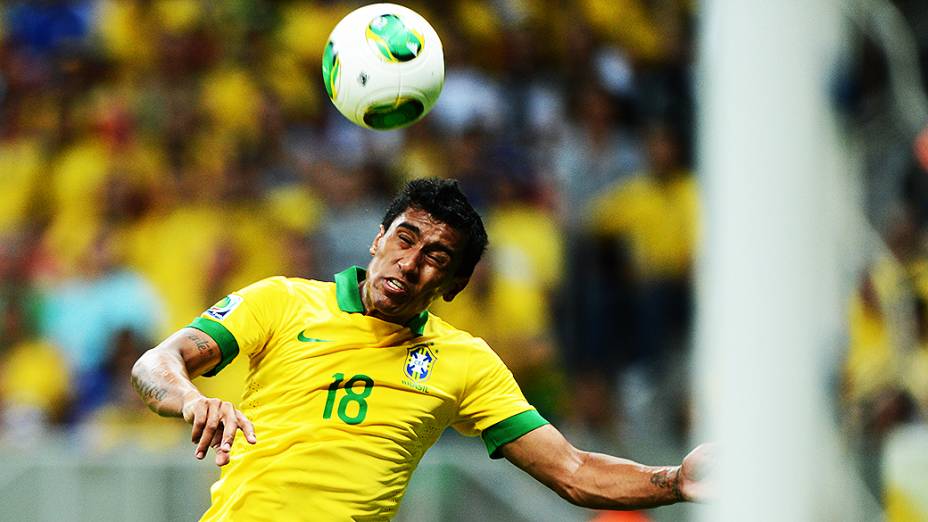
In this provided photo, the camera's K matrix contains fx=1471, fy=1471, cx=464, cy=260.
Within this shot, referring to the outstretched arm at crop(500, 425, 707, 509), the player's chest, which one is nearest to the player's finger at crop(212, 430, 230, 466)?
the player's chest

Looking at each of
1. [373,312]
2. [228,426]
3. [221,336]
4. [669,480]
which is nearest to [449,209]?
[373,312]

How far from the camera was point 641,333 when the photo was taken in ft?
26.0

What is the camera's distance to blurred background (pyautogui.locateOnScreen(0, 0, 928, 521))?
7.73 metres

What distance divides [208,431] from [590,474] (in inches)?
58.6

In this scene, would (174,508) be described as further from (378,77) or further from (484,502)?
(378,77)

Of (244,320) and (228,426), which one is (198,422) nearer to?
(228,426)

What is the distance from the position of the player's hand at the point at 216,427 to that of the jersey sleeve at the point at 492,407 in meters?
1.17

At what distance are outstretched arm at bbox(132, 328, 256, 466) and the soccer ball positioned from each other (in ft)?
3.16

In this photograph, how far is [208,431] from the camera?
11.6ft

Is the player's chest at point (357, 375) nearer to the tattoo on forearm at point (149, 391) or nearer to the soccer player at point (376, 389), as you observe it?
the soccer player at point (376, 389)

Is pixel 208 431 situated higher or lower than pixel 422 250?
lower

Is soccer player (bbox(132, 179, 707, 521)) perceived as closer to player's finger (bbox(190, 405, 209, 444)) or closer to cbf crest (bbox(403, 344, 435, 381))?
cbf crest (bbox(403, 344, 435, 381))

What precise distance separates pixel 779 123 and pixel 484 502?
4.91m

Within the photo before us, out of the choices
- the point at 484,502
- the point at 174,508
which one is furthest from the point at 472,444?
the point at 174,508
